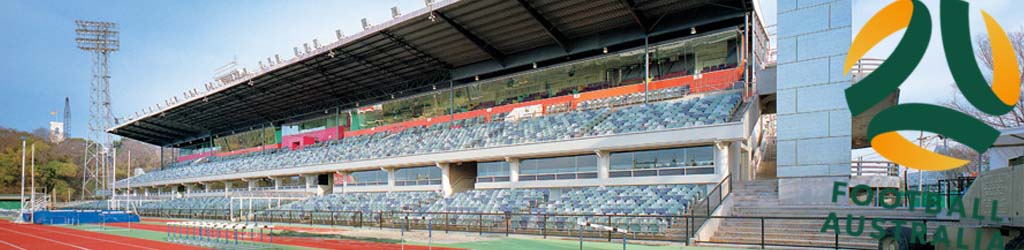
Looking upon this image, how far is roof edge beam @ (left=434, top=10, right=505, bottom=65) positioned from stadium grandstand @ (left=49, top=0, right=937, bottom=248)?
119 millimetres

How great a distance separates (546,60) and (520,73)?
2.30m

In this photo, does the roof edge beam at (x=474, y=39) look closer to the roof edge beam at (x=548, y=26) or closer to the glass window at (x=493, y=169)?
the roof edge beam at (x=548, y=26)

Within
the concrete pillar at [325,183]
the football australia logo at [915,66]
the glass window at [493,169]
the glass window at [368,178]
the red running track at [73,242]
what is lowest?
the red running track at [73,242]

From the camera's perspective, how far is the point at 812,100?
19.4 m

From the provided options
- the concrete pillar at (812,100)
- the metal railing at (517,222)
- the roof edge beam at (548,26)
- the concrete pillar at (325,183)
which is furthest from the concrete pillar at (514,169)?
the concrete pillar at (325,183)

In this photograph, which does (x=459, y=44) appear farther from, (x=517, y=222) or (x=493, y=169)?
(x=517, y=222)

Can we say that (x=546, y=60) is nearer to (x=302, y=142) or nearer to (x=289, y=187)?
(x=289, y=187)

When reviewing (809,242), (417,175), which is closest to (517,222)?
(809,242)

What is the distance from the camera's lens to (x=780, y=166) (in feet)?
66.2

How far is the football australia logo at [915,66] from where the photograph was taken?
9.14m

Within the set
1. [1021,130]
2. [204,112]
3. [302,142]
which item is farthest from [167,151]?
[1021,130]

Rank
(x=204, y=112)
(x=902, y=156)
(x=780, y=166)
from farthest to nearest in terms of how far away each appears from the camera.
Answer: (x=204, y=112), (x=780, y=166), (x=902, y=156)

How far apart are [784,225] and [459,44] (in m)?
21.2

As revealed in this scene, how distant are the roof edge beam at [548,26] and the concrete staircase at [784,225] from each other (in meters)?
12.5
